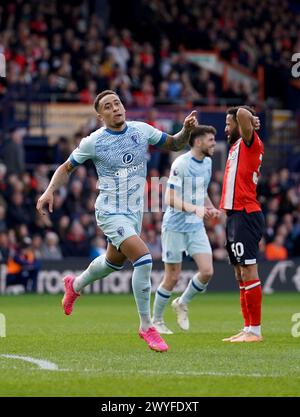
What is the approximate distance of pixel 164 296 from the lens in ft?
45.3

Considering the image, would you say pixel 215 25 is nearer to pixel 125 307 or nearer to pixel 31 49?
pixel 31 49

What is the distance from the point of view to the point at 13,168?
24984mm

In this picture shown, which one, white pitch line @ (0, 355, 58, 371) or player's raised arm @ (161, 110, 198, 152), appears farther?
player's raised arm @ (161, 110, 198, 152)

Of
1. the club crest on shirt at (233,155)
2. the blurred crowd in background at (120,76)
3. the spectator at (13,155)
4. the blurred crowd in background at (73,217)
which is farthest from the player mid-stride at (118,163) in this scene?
the spectator at (13,155)

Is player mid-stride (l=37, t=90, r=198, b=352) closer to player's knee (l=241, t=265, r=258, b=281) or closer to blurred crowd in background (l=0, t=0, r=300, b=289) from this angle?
player's knee (l=241, t=265, r=258, b=281)

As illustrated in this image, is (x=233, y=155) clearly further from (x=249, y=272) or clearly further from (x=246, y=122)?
(x=249, y=272)

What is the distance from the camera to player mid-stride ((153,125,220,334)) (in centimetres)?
1408

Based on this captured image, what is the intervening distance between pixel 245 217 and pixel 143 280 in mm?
1916

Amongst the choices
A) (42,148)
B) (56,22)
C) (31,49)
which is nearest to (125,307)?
(42,148)

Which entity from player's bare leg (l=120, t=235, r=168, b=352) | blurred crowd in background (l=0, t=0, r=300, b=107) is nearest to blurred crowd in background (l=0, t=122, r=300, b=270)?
blurred crowd in background (l=0, t=0, r=300, b=107)

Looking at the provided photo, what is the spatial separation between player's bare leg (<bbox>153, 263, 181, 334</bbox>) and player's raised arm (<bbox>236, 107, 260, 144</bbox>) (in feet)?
7.97

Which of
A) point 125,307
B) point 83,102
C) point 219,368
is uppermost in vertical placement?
point 83,102
